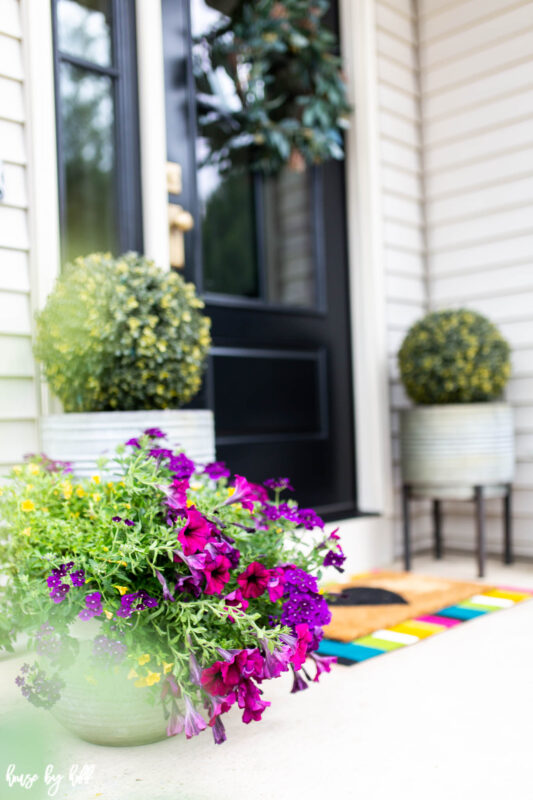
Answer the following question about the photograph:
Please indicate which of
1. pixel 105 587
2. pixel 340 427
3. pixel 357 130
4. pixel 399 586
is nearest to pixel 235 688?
pixel 105 587

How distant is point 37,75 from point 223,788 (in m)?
1.83

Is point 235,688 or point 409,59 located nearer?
point 235,688

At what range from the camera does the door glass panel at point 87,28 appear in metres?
2.34

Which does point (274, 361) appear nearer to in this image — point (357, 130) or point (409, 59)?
point (357, 130)

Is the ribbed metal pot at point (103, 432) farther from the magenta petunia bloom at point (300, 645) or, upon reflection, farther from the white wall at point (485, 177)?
the white wall at point (485, 177)

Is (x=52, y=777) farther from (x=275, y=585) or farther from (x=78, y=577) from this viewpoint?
(x=275, y=585)

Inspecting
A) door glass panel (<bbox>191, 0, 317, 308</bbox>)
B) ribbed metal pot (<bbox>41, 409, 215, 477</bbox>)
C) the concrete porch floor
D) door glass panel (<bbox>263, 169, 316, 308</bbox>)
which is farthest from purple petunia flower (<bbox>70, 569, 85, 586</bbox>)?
door glass panel (<bbox>263, 169, 316, 308</bbox>)

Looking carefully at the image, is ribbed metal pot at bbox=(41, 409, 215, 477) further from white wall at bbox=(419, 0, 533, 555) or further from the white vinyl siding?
white wall at bbox=(419, 0, 533, 555)

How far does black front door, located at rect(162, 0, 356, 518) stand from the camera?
2.49 metres

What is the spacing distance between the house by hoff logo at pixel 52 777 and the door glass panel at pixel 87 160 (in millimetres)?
2140

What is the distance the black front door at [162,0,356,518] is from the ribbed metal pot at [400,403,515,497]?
0.40m

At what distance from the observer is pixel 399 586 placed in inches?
96.7

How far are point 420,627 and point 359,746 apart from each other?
29.9 inches

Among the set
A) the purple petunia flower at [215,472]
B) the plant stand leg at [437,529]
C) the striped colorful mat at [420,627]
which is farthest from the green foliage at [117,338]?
the plant stand leg at [437,529]
